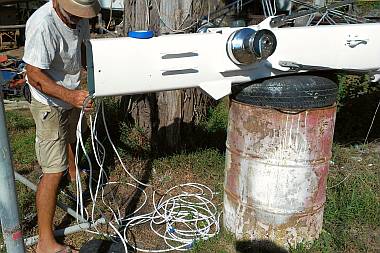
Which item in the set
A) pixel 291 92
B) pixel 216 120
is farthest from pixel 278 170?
pixel 216 120

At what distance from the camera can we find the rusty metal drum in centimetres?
266

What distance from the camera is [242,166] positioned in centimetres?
283

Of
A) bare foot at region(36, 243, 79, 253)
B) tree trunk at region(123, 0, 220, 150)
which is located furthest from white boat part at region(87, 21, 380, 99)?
tree trunk at region(123, 0, 220, 150)

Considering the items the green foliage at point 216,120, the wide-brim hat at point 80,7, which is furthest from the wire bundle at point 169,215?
the green foliage at point 216,120

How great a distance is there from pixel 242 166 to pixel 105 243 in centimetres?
103

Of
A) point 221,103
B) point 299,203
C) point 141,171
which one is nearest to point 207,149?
point 141,171

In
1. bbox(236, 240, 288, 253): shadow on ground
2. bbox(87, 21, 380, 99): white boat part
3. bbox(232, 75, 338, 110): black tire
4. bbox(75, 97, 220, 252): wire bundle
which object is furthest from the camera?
bbox(75, 97, 220, 252): wire bundle

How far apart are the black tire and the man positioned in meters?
1.07

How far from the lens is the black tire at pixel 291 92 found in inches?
101

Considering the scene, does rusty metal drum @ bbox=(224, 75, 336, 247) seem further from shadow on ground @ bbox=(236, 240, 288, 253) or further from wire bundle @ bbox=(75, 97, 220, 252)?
wire bundle @ bbox=(75, 97, 220, 252)

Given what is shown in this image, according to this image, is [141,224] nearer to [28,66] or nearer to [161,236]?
[161,236]

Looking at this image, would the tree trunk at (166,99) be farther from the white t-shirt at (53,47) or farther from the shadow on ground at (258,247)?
the shadow on ground at (258,247)

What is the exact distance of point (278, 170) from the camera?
2.71 m

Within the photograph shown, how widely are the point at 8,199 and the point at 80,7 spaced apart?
115 cm
